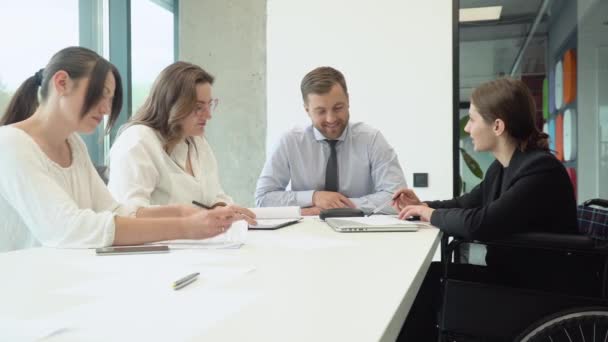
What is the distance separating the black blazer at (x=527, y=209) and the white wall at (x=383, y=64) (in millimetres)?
1735

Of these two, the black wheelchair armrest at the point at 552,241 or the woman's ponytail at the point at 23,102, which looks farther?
the woman's ponytail at the point at 23,102

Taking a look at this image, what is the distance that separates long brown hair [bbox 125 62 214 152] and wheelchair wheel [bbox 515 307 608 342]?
1.49m

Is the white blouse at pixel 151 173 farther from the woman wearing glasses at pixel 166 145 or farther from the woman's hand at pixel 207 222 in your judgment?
the woman's hand at pixel 207 222

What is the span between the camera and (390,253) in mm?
1148

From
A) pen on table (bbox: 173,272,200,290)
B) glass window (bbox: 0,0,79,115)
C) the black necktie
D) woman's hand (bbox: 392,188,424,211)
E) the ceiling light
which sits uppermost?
the ceiling light

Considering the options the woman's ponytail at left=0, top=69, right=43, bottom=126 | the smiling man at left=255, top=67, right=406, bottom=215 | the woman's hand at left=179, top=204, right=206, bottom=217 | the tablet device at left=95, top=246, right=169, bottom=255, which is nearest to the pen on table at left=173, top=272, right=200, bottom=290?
the tablet device at left=95, top=246, right=169, bottom=255

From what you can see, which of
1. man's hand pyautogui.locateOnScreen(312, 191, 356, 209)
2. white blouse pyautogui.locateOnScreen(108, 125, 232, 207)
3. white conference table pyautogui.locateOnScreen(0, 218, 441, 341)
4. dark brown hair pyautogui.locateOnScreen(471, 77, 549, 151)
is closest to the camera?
white conference table pyautogui.locateOnScreen(0, 218, 441, 341)

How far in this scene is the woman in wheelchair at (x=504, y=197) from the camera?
4.69ft

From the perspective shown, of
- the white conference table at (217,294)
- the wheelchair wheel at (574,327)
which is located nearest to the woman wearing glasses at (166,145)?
the white conference table at (217,294)

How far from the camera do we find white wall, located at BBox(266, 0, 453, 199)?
129 inches

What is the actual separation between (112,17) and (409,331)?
2539mm

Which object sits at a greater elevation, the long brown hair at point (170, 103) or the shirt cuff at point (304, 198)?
the long brown hair at point (170, 103)

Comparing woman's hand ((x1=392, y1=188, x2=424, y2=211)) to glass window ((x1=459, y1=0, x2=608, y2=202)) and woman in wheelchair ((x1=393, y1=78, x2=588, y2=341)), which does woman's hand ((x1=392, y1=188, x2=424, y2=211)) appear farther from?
glass window ((x1=459, y1=0, x2=608, y2=202))

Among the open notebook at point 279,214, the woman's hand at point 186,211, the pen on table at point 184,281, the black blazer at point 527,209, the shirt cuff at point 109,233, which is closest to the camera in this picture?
the pen on table at point 184,281
